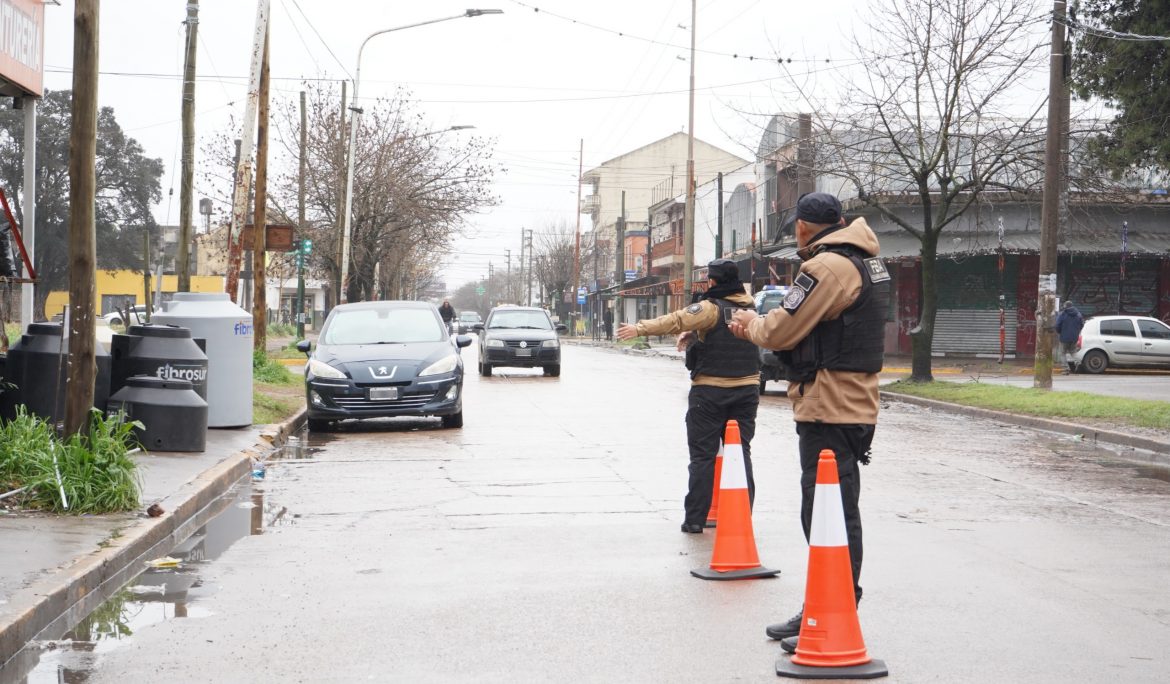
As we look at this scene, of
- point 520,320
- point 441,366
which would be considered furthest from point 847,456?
point 520,320

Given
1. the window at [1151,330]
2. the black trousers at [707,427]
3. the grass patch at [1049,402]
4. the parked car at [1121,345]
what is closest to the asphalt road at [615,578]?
the black trousers at [707,427]

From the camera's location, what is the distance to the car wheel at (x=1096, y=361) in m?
32.8

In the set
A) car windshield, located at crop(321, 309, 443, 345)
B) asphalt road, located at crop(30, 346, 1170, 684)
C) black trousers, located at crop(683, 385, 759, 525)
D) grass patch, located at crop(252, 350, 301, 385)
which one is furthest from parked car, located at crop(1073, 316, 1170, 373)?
black trousers, located at crop(683, 385, 759, 525)

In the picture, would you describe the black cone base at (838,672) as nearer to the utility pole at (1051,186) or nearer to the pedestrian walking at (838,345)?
the pedestrian walking at (838,345)

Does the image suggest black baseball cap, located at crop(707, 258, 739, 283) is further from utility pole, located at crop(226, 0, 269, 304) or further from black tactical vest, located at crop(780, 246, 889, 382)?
utility pole, located at crop(226, 0, 269, 304)

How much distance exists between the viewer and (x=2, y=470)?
9.23 meters

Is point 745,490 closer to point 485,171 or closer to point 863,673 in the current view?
point 863,673

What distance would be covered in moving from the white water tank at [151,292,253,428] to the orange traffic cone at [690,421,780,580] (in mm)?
8547

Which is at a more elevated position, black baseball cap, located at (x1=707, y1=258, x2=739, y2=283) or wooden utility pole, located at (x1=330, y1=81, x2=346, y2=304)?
wooden utility pole, located at (x1=330, y1=81, x2=346, y2=304)

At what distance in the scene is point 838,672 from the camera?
5328 mm

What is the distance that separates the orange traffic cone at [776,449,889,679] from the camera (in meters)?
5.36

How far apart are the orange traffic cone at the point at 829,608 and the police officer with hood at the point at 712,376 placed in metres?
3.31

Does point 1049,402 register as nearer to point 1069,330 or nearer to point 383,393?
point 383,393

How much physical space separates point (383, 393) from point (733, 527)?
943 centimetres
